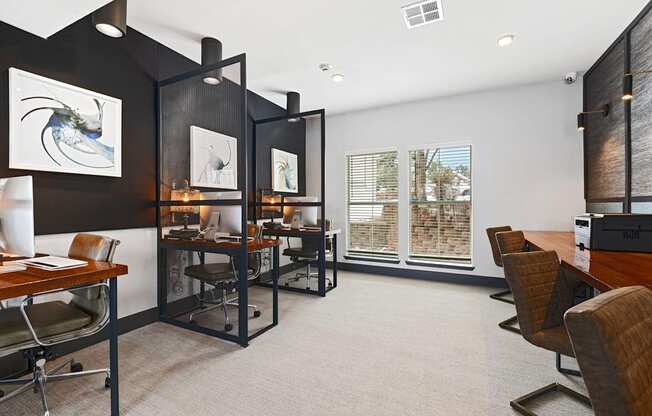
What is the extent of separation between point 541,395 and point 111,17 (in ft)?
13.3

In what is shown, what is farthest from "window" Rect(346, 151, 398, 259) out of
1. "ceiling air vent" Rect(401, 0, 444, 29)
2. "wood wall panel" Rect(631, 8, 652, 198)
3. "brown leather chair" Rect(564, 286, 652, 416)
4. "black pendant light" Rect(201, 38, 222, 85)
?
"brown leather chair" Rect(564, 286, 652, 416)

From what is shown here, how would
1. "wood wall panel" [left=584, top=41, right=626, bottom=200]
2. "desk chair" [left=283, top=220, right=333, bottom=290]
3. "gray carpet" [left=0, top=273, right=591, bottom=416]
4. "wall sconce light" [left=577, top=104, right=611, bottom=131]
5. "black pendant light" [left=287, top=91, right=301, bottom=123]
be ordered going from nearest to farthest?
"gray carpet" [left=0, top=273, right=591, bottom=416], "wood wall panel" [left=584, top=41, right=626, bottom=200], "wall sconce light" [left=577, top=104, right=611, bottom=131], "desk chair" [left=283, top=220, right=333, bottom=290], "black pendant light" [left=287, top=91, right=301, bottom=123]

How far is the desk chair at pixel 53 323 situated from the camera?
160 cm

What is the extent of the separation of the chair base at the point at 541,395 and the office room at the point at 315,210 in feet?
0.08

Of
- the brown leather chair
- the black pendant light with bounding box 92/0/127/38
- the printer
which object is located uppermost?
the black pendant light with bounding box 92/0/127/38

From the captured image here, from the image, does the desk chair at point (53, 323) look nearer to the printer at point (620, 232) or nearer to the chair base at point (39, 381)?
the chair base at point (39, 381)

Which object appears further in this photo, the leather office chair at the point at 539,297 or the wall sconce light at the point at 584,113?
the wall sconce light at the point at 584,113

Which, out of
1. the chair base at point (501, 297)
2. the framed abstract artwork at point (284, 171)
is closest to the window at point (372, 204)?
the framed abstract artwork at point (284, 171)

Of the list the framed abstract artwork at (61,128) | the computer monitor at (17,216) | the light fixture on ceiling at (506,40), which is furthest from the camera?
the light fixture on ceiling at (506,40)

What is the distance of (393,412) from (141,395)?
159cm

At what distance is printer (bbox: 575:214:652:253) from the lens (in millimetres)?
2066

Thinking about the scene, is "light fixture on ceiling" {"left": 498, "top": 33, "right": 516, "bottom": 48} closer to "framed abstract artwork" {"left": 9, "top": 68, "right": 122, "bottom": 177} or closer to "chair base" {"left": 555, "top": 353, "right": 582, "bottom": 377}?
"chair base" {"left": 555, "top": 353, "right": 582, "bottom": 377}

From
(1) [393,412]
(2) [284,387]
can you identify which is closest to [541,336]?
(1) [393,412]

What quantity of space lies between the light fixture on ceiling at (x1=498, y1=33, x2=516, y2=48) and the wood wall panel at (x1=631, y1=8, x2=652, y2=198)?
102 centimetres
